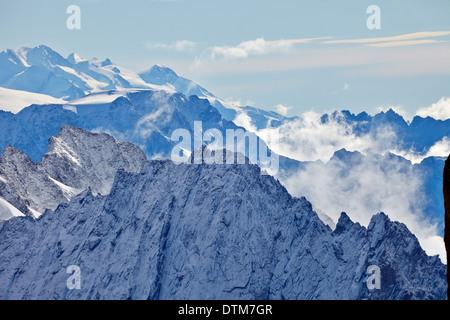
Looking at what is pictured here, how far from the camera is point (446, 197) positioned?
110 ft
